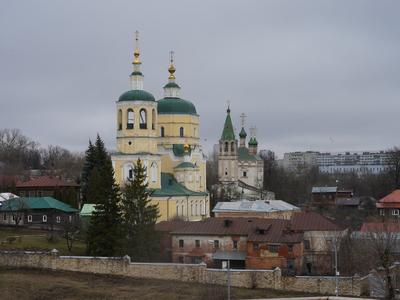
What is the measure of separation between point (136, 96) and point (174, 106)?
349 inches

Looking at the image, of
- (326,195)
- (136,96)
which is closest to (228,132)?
(326,195)

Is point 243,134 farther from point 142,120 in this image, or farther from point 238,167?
point 142,120

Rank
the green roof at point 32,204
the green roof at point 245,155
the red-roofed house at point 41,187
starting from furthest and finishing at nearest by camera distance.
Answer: the green roof at point 245,155
the red-roofed house at point 41,187
the green roof at point 32,204

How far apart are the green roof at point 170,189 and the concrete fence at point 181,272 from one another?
1754cm

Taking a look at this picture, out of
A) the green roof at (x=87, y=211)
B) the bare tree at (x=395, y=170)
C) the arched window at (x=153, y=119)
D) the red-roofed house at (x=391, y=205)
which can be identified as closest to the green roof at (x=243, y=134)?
the bare tree at (x=395, y=170)

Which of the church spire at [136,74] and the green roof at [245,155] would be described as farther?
the green roof at [245,155]

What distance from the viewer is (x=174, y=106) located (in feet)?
199

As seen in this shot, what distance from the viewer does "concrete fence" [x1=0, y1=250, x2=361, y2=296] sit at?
30.1 m

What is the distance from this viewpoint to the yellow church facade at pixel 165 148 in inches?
2051

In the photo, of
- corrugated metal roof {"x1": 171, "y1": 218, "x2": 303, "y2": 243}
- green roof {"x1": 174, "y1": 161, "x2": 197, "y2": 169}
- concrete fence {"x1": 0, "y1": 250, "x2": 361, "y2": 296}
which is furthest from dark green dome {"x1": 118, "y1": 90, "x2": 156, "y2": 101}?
concrete fence {"x1": 0, "y1": 250, "x2": 361, "y2": 296}

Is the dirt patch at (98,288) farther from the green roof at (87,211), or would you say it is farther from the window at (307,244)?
the green roof at (87,211)

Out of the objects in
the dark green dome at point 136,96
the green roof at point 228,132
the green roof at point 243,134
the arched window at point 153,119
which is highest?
the green roof at point 243,134

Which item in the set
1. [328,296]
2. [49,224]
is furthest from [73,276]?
[49,224]

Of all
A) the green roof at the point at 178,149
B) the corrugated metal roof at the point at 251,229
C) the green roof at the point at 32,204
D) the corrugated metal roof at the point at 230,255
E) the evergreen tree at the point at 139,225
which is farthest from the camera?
the green roof at the point at 178,149
